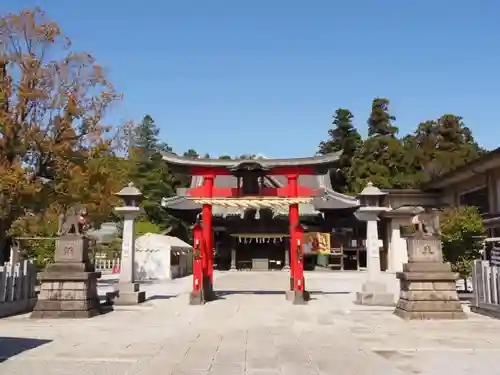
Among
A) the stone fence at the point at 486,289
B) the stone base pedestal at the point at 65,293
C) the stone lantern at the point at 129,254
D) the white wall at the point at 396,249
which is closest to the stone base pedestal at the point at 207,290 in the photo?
the stone lantern at the point at 129,254

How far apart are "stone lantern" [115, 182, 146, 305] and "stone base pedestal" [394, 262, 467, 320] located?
8981 millimetres

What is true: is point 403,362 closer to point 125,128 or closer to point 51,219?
point 125,128

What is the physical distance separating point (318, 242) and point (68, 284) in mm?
26755

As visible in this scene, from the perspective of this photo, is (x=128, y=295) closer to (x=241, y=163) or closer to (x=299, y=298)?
(x=299, y=298)

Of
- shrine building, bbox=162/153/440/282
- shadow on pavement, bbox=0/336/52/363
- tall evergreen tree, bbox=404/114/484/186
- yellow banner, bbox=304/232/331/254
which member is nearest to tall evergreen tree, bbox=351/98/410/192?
tall evergreen tree, bbox=404/114/484/186

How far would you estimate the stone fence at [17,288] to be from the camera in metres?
12.1

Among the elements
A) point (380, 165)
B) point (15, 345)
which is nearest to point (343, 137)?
point (380, 165)

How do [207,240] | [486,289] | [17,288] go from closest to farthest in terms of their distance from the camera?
[486,289] → [17,288] → [207,240]

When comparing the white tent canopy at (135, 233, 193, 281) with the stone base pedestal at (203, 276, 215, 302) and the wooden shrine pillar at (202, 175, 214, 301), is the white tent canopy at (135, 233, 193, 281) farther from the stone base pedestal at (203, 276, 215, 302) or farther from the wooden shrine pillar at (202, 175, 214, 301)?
the stone base pedestal at (203, 276, 215, 302)

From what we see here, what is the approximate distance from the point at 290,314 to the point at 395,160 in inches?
1766

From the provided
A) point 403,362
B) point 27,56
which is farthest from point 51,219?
point 403,362

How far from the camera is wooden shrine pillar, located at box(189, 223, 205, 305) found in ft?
49.9

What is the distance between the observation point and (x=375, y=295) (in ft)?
49.0

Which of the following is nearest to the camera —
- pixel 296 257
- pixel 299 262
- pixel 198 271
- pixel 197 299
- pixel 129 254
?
pixel 197 299
